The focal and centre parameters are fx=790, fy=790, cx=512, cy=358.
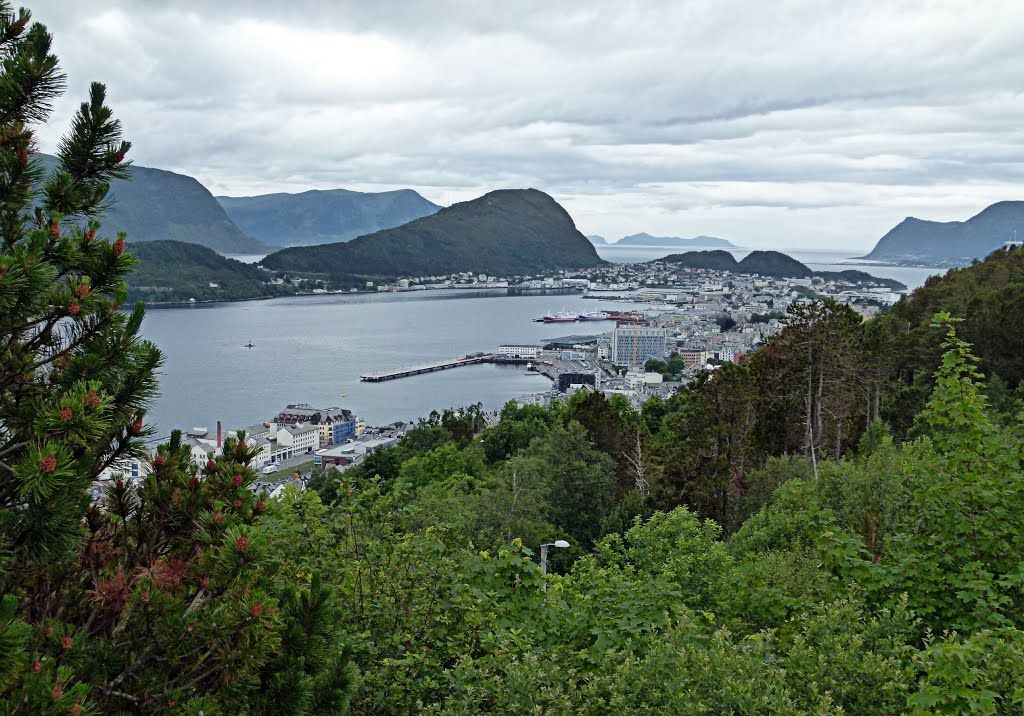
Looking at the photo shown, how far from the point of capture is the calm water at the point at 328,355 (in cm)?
4238

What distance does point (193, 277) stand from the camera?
9344cm

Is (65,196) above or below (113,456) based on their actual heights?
above

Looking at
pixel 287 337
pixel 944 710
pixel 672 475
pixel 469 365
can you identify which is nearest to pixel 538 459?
pixel 672 475

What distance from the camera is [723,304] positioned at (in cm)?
9662

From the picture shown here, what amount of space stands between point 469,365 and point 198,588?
54492 mm

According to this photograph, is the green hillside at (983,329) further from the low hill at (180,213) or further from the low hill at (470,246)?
the low hill at (180,213)

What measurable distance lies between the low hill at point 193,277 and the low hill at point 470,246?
41.1 ft

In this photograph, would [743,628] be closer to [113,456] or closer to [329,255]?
[113,456]

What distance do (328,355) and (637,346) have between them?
23.6m

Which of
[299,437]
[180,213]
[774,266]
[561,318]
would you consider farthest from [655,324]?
[180,213]

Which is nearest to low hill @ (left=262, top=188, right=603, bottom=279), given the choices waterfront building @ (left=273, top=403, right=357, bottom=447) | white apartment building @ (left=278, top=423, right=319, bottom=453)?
waterfront building @ (left=273, top=403, right=357, bottom=447)

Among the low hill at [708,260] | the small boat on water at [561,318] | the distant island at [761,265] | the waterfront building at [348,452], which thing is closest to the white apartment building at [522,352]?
the small boat on water at [561,318]

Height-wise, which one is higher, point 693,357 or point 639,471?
point 639,471

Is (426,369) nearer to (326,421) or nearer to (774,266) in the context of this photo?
(326,421)
